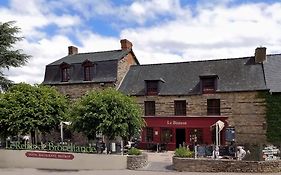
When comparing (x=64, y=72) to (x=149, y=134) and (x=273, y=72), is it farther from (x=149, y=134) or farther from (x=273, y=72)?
(x=273, y=72)

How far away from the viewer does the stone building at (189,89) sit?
98.1 feet

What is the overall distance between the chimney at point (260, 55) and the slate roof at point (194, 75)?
0.46 meters

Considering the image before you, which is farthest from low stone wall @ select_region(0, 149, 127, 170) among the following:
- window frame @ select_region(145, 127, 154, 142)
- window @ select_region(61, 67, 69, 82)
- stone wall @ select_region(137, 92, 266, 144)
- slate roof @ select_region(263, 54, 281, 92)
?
slate roof @ select_region(263, 54, 281, 92)

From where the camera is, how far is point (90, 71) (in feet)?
A: 120

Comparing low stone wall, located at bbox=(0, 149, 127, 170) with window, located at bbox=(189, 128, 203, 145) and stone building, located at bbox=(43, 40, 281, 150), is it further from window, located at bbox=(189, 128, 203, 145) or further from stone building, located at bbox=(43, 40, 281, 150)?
window, located at bbox=(189, 128, 203, 145)

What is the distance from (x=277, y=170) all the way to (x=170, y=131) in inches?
502

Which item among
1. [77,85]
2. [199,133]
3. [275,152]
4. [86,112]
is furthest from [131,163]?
[77,85]

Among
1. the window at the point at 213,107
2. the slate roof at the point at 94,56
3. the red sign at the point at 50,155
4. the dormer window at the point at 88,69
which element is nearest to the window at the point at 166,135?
the window at the point at 213,107

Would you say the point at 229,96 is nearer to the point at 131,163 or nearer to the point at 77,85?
the point at 131,163

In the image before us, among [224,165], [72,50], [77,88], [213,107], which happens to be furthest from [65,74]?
[224,165]

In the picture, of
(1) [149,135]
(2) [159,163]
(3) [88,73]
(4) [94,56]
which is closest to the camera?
(2) [159,163]

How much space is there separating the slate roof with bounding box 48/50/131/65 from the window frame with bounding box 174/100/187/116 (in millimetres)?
7288

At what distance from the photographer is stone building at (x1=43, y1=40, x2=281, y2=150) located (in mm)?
29906

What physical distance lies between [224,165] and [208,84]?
37.4 ft
